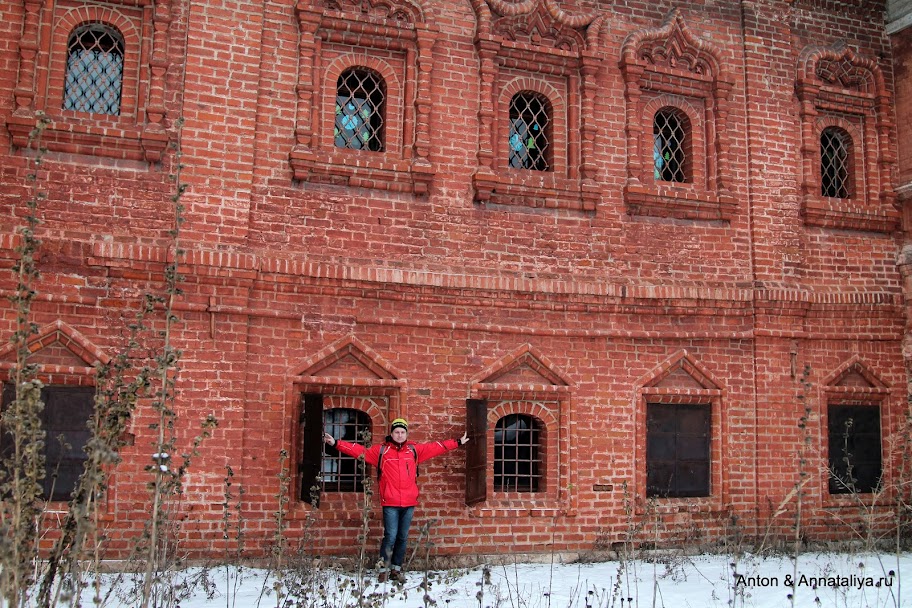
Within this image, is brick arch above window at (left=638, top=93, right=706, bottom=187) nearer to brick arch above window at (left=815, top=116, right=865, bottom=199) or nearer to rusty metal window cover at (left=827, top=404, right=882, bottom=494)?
brick arch above window at (left=815, top=116, right=865, bottom=199)

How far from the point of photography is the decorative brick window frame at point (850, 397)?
35.2 ft

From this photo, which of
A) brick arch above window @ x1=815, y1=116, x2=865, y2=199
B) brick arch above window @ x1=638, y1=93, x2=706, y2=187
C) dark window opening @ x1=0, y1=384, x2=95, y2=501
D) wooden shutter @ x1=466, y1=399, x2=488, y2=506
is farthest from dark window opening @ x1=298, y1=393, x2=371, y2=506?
brick arch above window @ x1=815, y1=116, x2=865, y2=199

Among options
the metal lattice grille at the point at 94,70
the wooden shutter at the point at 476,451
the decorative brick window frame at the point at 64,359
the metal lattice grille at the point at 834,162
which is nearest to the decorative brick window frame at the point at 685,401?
the wooden shutter at the point at 476,451

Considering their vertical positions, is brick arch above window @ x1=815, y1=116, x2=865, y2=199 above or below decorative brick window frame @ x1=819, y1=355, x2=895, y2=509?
above

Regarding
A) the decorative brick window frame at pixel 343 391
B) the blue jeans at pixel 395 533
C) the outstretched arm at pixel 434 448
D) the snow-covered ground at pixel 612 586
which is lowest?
the snow-covered ground at pixel 612 586

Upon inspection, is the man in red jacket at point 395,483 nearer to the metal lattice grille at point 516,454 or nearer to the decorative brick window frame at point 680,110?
the metal lattice grille at point 516,454

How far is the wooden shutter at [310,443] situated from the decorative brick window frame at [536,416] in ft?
5.66

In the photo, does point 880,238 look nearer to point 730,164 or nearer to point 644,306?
point 730,164

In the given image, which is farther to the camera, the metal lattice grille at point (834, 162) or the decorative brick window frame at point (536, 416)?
the metal lattice grille at point (834, 162)

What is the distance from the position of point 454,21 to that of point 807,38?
4.89m

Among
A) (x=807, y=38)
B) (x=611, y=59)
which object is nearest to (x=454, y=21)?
(x=611, y=59)

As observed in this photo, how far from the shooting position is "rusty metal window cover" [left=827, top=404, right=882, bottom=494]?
10883mm

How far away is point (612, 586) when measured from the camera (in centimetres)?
823

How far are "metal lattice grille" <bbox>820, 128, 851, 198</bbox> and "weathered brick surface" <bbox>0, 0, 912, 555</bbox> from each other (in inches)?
19.7
